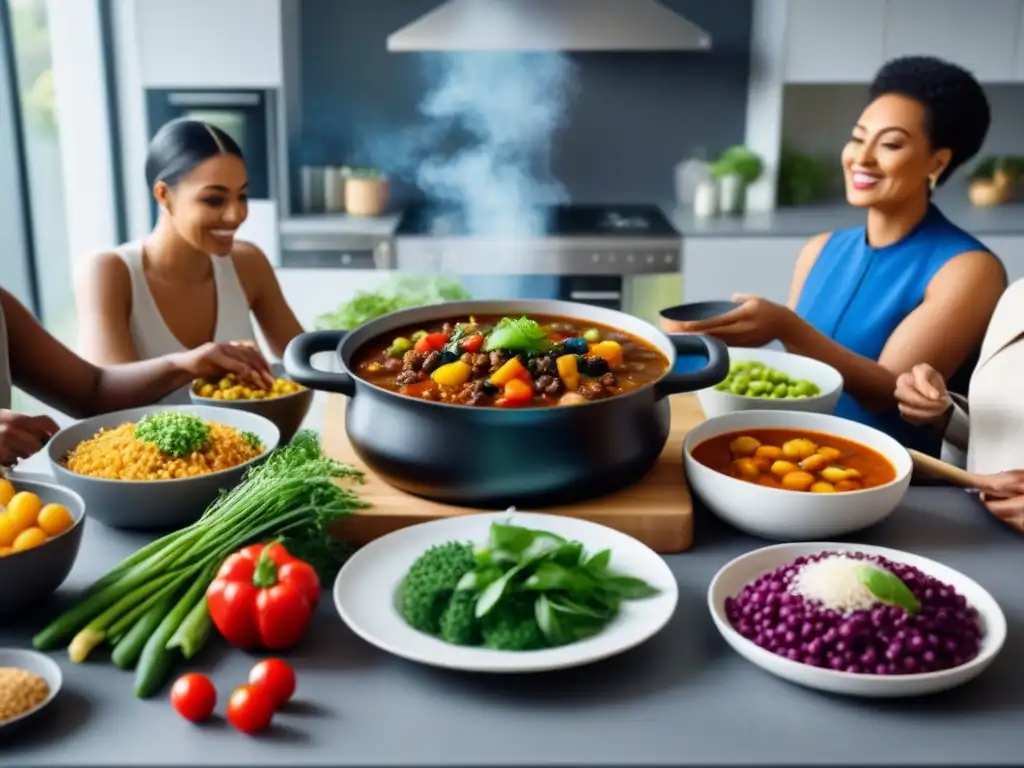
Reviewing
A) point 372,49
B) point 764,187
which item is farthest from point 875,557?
point 372,49

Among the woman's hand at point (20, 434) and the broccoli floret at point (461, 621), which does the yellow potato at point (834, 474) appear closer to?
the broccoli floret at point (461, 621)

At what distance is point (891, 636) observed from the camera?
108 centimetres

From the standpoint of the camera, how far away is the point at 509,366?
142 cm

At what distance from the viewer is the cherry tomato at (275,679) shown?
104cm

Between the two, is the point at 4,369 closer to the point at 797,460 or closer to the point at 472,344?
the point at 472,344

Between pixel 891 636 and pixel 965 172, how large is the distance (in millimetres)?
4470

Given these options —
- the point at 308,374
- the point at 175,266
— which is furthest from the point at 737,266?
the point at 308,374

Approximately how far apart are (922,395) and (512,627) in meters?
0.98

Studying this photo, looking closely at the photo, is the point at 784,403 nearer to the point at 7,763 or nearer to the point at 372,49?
the point at 7,763

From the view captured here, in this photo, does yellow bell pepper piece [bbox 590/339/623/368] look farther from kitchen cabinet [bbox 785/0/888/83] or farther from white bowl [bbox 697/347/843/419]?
kitchen cabinet [bbox 785/0/888/83]

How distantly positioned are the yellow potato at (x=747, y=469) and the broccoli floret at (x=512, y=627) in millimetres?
450

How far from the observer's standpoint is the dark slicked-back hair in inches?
90.7

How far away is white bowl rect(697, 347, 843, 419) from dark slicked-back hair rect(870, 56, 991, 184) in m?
0.67

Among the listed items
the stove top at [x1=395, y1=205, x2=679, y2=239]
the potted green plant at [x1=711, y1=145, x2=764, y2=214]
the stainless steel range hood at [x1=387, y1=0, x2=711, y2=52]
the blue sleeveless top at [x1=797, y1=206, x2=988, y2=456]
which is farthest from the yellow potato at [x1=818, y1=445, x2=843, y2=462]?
the potted green plant at [x1=711, y1=145, x2=764, y2=214]
